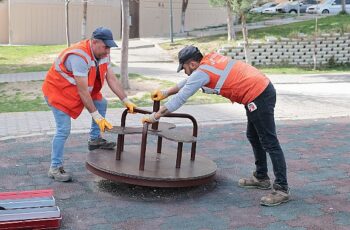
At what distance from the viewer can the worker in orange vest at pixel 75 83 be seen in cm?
519

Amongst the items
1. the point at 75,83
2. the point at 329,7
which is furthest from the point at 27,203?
the point at 329,7

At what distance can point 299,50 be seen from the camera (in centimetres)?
1778

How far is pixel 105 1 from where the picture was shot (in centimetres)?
2850

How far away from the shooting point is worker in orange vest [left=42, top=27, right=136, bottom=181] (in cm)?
519

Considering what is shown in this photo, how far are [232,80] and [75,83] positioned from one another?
1.52 m

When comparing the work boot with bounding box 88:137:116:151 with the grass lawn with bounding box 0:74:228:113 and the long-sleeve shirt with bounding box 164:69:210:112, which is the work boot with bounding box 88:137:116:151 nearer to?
the long-sleeve shirt with bounding box 164:69:210:112

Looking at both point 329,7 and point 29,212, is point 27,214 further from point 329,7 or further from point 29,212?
point 329,7

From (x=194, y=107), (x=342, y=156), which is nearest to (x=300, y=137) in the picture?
(x=342, y=156)

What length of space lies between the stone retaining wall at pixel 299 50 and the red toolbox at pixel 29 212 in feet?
44.2

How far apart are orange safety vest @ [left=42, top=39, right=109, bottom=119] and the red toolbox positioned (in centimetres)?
111

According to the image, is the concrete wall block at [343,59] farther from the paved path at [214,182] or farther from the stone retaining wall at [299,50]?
the paved path at [214,182]

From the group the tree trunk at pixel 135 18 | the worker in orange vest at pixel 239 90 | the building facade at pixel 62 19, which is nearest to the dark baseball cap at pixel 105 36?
the worker in orange vest at pixel 239 90

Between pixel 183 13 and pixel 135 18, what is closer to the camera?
pixel 183 13

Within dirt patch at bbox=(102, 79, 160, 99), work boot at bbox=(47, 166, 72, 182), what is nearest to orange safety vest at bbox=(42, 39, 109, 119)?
work boot at bbox=(47, 166, 72, 182)
